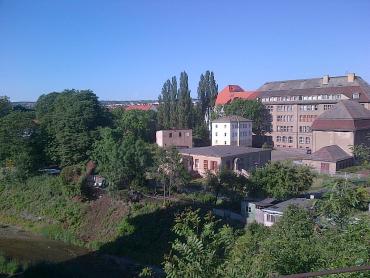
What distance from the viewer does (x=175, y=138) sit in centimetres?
3756

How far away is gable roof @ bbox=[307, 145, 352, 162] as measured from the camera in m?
30.1

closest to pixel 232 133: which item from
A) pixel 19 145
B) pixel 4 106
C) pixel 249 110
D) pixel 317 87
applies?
pixel 249 110

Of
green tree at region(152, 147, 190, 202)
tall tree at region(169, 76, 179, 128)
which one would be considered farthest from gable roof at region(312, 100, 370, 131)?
green tree at region(152, 147, 190, 202)

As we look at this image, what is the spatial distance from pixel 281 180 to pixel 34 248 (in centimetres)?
1291

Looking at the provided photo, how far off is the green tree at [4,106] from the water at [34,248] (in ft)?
63.3

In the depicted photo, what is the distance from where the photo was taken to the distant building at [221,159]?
2838 centimetres

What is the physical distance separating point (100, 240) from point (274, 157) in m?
21.3

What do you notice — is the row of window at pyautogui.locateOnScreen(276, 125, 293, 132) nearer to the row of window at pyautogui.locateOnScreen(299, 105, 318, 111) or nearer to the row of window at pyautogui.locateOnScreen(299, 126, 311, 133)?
the row of window at pyautogui.locateOnScreen(299, 126, 311, 133)

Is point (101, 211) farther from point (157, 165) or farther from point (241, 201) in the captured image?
point (241, 201)

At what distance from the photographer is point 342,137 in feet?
112

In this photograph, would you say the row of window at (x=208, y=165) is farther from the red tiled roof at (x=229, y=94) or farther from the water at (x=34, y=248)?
the red tiled roof at (x=229, y=94)

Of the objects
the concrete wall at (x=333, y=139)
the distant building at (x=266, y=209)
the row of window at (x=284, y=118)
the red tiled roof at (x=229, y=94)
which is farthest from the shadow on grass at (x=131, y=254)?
the red tiled roof at (x=229, y=94)

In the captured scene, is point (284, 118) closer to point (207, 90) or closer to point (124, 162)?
point (207, 90)

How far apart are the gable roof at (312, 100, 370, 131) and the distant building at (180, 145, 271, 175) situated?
753cm
